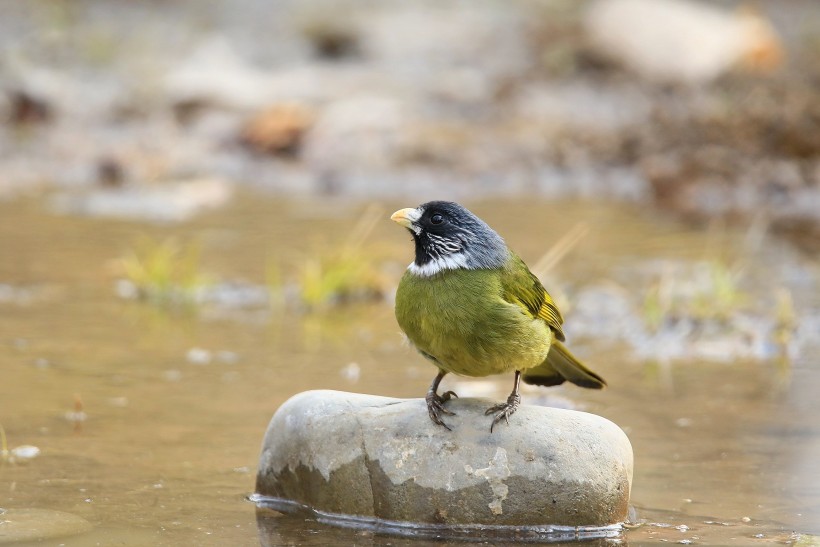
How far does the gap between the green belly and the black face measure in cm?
10

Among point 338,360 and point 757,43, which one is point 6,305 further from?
point 757,43

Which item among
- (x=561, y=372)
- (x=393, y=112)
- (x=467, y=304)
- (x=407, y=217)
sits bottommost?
(x=561, y=372)

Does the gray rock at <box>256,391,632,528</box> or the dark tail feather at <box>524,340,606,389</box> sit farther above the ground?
the dark tail feather at <box>524,340,606,389</box>

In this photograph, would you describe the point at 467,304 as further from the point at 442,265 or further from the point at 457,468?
the point at 457,468

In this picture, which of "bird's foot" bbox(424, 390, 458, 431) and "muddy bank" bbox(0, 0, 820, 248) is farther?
"muddy bank" bbox(0, 0, 820, 248)

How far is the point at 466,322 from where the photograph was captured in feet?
16.1

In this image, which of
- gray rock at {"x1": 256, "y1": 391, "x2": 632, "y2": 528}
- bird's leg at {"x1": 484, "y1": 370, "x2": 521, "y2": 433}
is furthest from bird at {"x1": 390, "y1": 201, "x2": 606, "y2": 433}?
gray rock at {"x1": 256, "y1": 391, "x2": 632, "y2": 528}

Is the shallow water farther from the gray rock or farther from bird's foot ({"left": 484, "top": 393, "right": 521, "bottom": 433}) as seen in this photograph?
bird's foot ({"left": 484, "top": 393, "right": 521, "bottom": 433})

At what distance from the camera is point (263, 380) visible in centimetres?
707

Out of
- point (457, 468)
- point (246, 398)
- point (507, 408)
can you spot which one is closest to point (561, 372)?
point (507, 408)

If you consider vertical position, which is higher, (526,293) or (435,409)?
(526,293)

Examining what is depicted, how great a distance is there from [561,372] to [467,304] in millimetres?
898

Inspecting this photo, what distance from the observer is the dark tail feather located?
5547mm

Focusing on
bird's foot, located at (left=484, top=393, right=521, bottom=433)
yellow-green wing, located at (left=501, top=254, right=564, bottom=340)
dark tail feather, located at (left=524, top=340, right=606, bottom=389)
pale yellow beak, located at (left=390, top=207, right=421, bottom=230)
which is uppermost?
pale yellow beak, located at (left=390, top=207, right=421, bottom=230)
